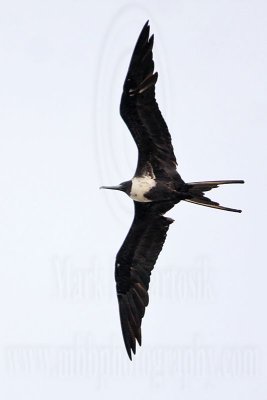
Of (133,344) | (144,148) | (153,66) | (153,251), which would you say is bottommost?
(133,344)

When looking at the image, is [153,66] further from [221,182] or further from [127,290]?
[127,290]

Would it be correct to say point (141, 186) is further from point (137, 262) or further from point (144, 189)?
point (137, 262)

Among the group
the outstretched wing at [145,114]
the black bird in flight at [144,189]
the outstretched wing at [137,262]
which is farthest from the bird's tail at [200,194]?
the outstretched wing at [137,262]

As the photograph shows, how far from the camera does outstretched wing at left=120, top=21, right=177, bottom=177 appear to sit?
15.6 metres

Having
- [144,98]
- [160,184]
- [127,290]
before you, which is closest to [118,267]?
[127,290]

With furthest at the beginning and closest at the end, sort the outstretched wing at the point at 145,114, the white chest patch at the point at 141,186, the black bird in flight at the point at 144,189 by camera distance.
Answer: the white chest patch at the point at 141,186, the black bird in flight at the point at 144,189, the outstretched wing at the point at 145,114

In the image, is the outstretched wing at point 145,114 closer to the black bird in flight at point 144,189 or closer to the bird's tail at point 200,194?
the black bird in flight at point 144,189

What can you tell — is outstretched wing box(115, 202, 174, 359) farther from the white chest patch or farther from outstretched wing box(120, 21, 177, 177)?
outstretched wing box(120, 21, 177, 177)

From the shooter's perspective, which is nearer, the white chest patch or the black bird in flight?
the black bird in flight

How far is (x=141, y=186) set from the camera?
16.6 m

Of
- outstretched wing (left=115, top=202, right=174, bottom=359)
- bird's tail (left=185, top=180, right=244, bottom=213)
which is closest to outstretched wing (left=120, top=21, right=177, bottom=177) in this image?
bird's tail (left=185, top=180, right=244, bottom=213)

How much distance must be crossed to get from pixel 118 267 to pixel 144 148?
1.97m

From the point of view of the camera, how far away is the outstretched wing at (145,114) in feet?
51.2

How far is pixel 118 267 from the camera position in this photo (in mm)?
17375
